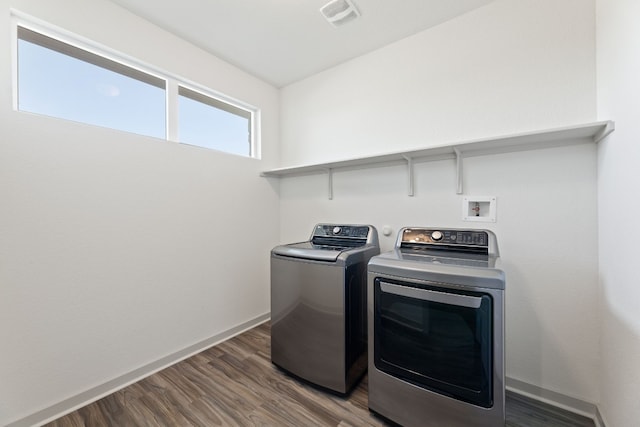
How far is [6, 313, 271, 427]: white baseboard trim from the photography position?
1.34 meters

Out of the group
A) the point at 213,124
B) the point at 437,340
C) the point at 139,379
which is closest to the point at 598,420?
the point at 437,340

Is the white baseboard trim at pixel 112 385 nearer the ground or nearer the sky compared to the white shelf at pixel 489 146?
nearer the ground

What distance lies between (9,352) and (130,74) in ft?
6.02

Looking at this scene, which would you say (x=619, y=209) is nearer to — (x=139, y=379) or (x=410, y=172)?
(x=410, y=172)

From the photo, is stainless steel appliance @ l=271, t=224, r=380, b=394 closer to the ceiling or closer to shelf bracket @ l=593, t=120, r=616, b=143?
shelf bracket @ l=593, t=120, r=616, b=143

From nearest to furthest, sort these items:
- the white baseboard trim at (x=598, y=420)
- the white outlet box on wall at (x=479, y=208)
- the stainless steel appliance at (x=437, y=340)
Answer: the stainless steel appliance at (x=437, y=340)
the white baseboard trim at (x=598, y=420)
the white outlet box on wall at (x=479, y=208)

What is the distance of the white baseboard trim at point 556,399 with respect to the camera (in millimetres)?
1356

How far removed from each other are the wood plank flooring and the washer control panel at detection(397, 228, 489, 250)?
97 cm

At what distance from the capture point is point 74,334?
1473mm

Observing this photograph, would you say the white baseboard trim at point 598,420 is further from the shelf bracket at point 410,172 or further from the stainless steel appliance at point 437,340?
the shelf bracket at point 410,172

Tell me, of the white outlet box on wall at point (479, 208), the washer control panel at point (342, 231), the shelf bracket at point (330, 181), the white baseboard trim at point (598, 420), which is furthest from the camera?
the shelf bracket at point (330, 181)

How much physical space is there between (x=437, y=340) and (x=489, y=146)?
1251 millimetres

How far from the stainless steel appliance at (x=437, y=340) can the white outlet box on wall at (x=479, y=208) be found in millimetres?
288

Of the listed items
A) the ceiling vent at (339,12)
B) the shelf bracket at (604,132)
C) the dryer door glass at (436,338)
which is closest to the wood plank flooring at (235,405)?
the dryer door glass at (436,338)
